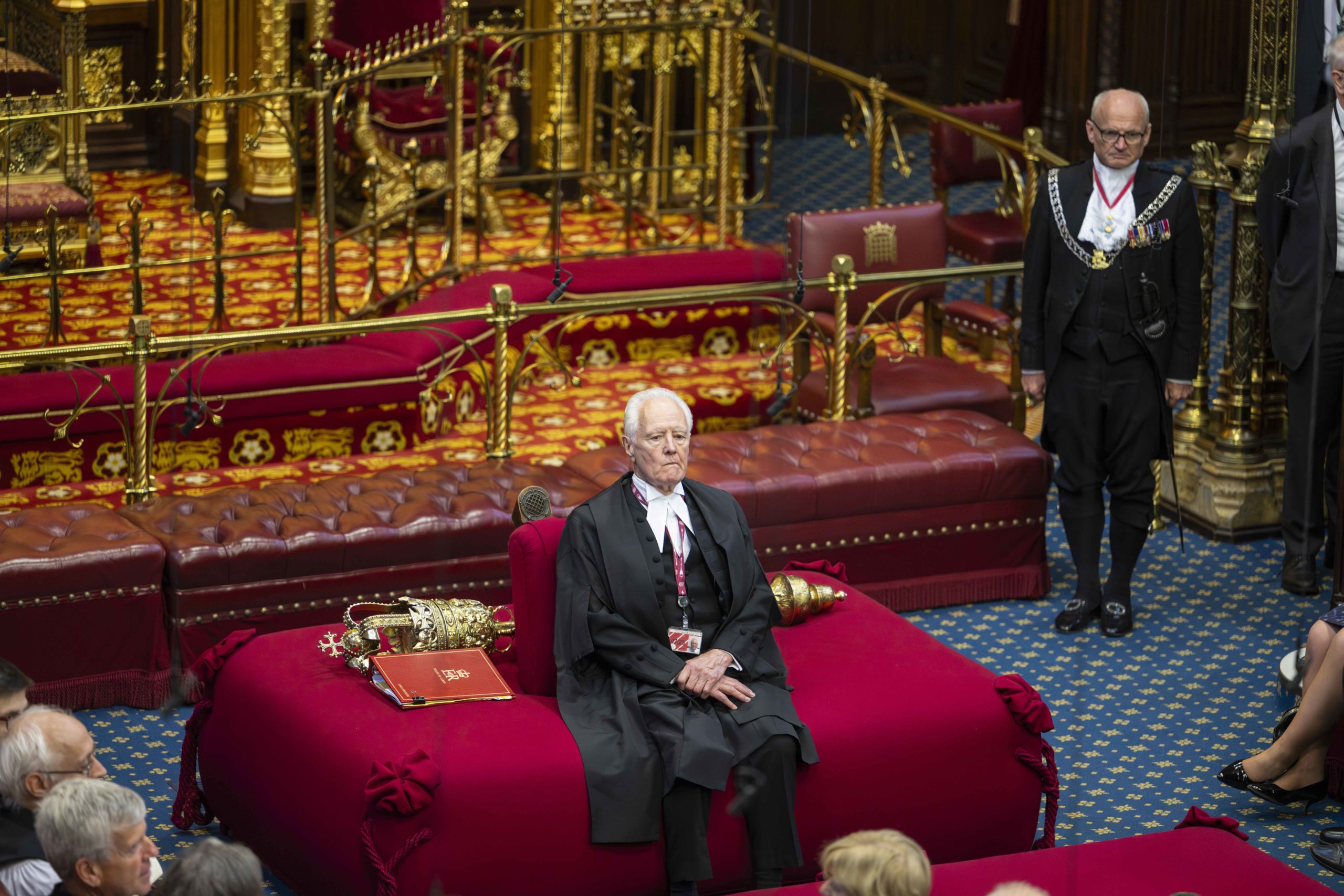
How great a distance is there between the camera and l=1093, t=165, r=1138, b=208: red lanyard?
626cm

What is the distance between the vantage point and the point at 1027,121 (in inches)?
492

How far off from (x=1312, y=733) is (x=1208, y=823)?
0.84 m

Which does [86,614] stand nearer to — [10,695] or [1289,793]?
[10,695]

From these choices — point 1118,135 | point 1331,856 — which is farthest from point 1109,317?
point 1331,856

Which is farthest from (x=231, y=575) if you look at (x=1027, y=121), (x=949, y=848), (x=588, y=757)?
(x=1027, y=121)

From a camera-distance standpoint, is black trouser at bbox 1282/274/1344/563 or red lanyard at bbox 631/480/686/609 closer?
red lanyard at bbox 631/480/686/609

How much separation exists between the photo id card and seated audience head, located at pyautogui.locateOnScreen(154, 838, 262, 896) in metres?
1.57

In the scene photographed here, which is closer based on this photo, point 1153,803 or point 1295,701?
point 1153,803

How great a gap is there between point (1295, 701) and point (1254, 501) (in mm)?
1528

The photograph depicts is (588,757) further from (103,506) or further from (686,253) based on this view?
(686,253)

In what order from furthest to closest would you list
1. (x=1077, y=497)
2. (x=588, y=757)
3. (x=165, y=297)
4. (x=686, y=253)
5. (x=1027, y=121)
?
(x=1027, y=121)
(x=686, y=253)
(x=165, y=297)
(x=1077, y=497)
(x=588, y=757)

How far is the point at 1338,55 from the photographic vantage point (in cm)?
606

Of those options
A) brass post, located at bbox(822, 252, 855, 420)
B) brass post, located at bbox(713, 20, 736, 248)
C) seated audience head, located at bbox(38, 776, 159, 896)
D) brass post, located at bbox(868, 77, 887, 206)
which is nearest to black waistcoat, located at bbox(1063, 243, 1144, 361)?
brass post, located at bbox(822, 252, 855, 420)

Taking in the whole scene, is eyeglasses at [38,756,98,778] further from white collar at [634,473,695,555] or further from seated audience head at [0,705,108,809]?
white collar at [634,473,695,555]
